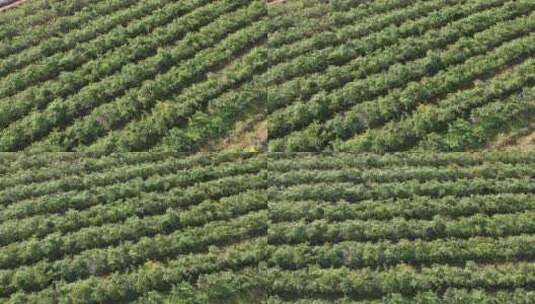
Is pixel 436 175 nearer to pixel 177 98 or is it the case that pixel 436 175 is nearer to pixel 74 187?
pixel 177 98

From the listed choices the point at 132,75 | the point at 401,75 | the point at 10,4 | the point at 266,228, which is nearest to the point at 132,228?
the point at 266,228

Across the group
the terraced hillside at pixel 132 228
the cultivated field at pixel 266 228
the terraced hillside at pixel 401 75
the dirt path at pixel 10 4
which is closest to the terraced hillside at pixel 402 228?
the cultivated field at pixel 266 228

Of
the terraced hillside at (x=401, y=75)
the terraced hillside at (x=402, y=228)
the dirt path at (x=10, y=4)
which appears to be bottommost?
the terraced hillside at (x=402, y=228)

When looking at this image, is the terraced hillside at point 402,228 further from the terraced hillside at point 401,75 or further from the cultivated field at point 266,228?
the terraced hillside at point 401,75

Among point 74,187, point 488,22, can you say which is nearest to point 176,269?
point 74,187

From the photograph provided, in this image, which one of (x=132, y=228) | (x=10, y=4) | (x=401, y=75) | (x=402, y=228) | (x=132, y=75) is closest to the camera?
(x=402, y=228)

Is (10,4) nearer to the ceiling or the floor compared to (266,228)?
nearer to the ceiling

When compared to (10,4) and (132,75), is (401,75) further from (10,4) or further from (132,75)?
(10,4)
